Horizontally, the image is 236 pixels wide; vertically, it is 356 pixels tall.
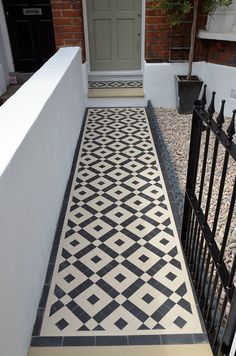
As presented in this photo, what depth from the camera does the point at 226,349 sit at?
147cm

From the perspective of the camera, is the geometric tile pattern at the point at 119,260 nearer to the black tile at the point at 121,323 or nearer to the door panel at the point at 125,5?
the black tile at the point at 121,323

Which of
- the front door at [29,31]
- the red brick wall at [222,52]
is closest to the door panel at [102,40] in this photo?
the front door at [29,31]

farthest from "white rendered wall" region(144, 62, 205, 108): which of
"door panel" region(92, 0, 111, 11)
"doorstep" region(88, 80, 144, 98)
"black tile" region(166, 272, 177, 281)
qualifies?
→ "black tile" region(166, 272, 177, 281)

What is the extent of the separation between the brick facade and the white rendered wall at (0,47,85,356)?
2.25 metres

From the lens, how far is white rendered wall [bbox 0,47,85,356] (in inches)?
56.9

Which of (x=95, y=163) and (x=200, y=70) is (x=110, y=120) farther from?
(x=200, y=70)

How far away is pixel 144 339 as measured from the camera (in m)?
1.87

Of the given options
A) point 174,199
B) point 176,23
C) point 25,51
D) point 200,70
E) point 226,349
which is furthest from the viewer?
point 25,51

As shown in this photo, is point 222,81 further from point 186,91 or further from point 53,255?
point 53,255

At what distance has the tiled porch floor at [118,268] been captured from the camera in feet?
6.31

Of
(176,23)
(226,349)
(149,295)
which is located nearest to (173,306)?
(149,295)

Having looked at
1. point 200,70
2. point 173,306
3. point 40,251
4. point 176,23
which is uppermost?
point 176,23

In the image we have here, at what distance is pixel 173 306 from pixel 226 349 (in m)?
0.59

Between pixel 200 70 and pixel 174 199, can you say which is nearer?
pixel 174 199
